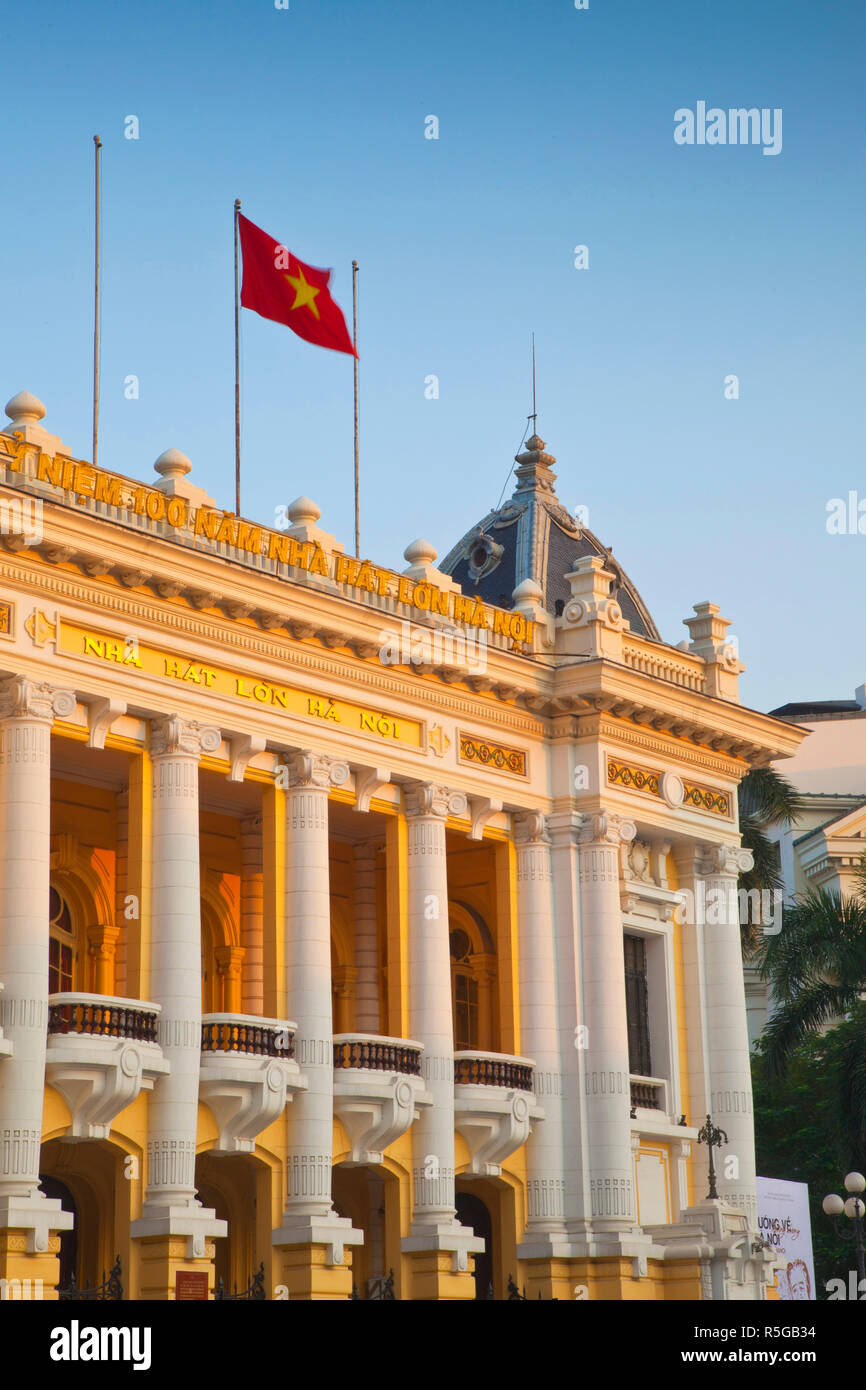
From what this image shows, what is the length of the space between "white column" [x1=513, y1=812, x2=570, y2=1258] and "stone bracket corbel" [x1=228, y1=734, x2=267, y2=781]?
654 cm

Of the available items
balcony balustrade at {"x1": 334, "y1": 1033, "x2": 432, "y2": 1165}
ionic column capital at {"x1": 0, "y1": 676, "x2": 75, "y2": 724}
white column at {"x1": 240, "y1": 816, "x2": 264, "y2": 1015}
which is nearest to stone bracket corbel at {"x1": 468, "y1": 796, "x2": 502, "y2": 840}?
white column at {"x1": 240, "y1": 816, "x2": 264, "y2": 1015}

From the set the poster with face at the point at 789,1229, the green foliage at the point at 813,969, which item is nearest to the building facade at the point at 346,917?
the poster with face at the point at 789,1229

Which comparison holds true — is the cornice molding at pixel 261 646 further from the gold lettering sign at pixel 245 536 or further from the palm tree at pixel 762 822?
the palm tree at pixel 762 822

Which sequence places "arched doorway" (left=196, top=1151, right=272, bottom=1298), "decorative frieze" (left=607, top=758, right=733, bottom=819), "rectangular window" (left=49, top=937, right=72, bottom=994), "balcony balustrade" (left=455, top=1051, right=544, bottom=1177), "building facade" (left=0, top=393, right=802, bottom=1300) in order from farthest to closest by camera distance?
"decorative frieze" (left=607, top=758, right=733, bottom=819), "balcony balustrade" (left=455, top=1051, right=544, bottom=1177), "arched doorway" (left=196, top=1151, right=272, bottom=1298), "rectangular window" (left=49, top=937, right=72, bottom=994), "building facade" (left=0, top=393, right=802, bottom=1300)

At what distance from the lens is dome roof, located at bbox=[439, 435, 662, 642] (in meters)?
42.7

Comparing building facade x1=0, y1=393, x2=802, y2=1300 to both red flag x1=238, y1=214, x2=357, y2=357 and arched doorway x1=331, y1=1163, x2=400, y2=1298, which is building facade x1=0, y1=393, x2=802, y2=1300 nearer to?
arched doorway x1=331, y1=1163, x2=400, y2=1298

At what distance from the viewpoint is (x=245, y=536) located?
31.6 metres

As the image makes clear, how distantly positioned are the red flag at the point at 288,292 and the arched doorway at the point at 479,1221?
46.0ft

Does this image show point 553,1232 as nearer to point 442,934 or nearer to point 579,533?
point 442,934

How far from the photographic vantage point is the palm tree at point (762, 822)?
50.0m

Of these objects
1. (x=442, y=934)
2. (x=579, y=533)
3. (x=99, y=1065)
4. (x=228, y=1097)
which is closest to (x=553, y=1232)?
(x=442, y=934)

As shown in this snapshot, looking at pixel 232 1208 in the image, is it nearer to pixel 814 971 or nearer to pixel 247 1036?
pixel 247 1036

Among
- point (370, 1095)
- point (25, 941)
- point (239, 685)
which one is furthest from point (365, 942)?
point (25, 941)

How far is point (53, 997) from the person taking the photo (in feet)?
91.1
